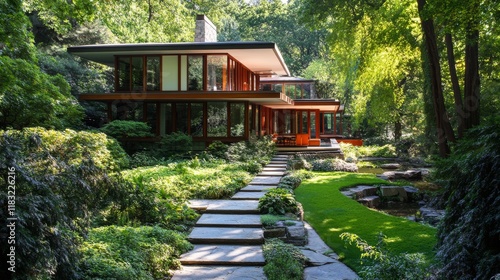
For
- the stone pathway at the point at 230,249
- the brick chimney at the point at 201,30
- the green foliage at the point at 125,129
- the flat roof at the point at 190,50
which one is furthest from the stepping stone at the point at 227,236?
the brick chimney at the point at 201,30

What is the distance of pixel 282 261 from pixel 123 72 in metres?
20.4

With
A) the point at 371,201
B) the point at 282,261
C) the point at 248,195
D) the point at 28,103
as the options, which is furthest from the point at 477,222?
the point at 28,103

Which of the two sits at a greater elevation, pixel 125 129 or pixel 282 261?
pixel 125 129

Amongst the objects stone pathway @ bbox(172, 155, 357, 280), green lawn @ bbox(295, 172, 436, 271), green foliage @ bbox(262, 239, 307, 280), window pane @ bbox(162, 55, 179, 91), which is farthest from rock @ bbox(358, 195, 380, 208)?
window pane @ bbox(162, 55, 179, 91)

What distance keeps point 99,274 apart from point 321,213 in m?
6.95

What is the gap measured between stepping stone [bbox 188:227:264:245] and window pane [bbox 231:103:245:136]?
15.6 m

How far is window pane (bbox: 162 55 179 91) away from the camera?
2403cm

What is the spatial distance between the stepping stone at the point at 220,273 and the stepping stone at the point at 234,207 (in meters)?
3.24

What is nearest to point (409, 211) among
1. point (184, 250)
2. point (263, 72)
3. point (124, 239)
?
point (184, 250)

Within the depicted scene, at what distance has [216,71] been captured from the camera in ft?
78.2

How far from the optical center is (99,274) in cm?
479

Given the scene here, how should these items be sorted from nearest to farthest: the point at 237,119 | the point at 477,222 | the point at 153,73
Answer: the point at 477,222
the point at 237,119
the point at 153,73

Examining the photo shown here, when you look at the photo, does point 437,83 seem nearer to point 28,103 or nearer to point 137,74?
point 28,103

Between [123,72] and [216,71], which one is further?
[123,72]
